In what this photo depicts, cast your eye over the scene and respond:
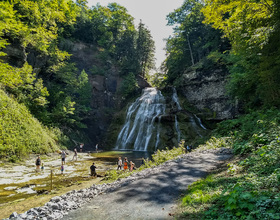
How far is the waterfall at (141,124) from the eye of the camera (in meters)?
27.0

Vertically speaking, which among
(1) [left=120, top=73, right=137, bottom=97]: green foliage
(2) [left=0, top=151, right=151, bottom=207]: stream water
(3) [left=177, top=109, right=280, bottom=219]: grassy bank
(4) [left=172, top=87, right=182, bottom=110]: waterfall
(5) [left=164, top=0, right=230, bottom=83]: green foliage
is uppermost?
(5) [left=164, top=0, right=230, bottom=83]: green foliage

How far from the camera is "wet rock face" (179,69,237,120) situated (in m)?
26.4

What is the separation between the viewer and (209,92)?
28.8 meters

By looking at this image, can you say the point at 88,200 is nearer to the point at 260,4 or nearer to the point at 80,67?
the point at 260,4

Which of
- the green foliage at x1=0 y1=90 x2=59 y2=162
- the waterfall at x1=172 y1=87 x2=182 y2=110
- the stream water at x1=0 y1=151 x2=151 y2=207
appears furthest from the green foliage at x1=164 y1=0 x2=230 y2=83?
the stream water at x1=0 y1=151 x2=151 y2=207

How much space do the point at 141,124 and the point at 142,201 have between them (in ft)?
78.0

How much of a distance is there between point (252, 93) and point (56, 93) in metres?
26.3

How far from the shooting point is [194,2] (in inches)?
1447

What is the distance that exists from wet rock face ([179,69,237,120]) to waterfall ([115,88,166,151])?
5442mm

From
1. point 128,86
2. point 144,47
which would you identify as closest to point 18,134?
point 128,86

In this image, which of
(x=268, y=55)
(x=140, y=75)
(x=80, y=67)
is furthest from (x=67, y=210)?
(x=140, y=75)

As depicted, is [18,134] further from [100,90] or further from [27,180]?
[100,90]

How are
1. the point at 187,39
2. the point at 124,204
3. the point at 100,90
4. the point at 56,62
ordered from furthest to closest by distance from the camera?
1. the point at 100,90
2. the point at 187,39
3. the point at 56,62
4. the point at 124,204

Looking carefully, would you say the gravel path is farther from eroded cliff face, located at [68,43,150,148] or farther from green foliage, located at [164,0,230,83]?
green foliage, located at [164,0,230,83]
